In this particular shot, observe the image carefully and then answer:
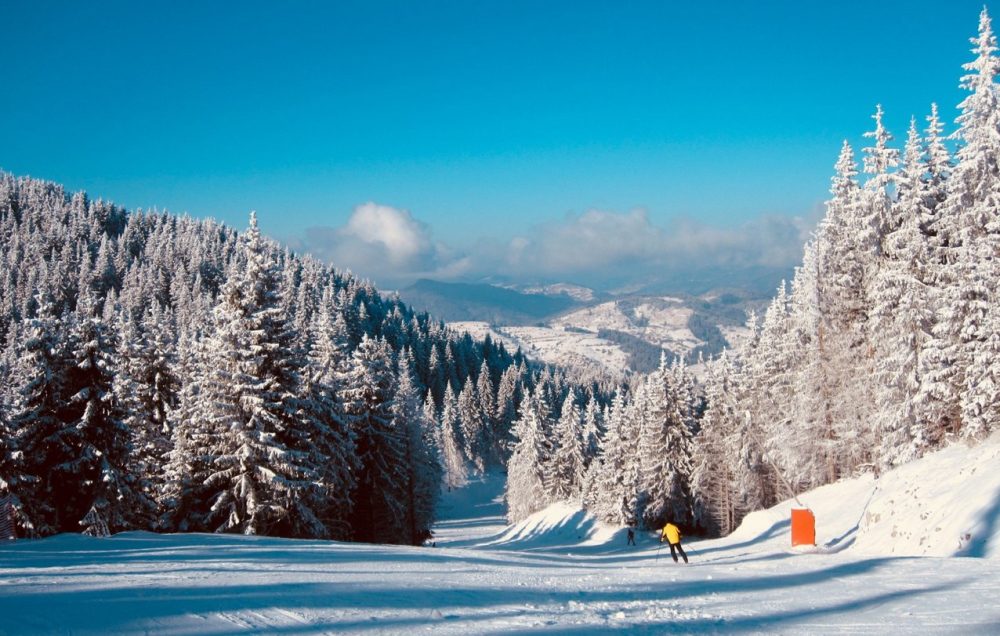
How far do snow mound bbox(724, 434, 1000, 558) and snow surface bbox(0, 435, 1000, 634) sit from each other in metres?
0.12

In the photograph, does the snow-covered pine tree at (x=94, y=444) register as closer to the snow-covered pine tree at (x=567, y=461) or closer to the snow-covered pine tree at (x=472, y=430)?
the snow-covered pine tree at (x=567, y=461)

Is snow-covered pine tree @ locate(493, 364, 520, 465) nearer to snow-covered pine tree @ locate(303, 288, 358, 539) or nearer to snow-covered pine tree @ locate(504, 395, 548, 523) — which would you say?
snow-covered pine tree @ locate(504, 395, 548, 523)

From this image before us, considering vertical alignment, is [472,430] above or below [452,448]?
above

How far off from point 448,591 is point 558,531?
1821 inches

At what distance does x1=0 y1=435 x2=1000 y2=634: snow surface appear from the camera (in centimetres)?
814

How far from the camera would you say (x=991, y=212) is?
25.2m

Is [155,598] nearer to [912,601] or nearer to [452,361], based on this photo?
[912,601]

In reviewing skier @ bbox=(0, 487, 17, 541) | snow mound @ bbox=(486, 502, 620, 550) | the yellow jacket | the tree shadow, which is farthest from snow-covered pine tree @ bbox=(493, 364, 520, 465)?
the tree shadow

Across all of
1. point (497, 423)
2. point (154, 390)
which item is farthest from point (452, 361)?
point (154, 390)

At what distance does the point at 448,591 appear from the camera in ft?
34.2

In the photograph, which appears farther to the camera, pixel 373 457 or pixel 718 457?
pixel 718 457

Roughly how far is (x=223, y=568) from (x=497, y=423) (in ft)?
348

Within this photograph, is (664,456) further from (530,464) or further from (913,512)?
(913,512)

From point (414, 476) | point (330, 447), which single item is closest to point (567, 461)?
point (414, 476)
